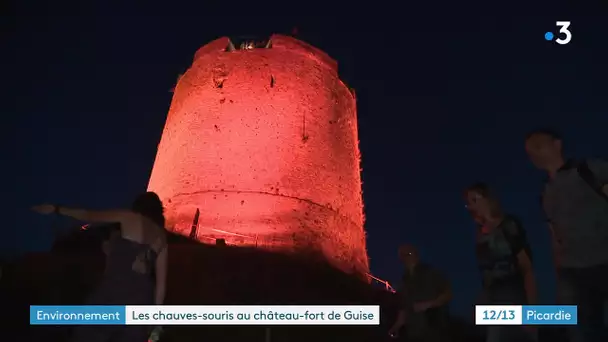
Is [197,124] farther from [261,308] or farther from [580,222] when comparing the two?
[580,222]

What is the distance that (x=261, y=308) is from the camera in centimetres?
443

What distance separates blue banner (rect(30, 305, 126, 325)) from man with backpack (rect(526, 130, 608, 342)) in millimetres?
2167

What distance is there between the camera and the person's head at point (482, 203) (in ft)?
10.9

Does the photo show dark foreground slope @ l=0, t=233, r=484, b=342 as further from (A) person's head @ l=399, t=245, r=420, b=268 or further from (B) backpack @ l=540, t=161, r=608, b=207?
(B) backpack @ l=540, t=161, r=608, b=207

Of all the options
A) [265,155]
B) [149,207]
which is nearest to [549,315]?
[149,207]

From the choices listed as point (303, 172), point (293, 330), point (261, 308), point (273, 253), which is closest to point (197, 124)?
point (303, 172)

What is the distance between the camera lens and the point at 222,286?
8.55 m

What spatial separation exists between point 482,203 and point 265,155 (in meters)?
8.50

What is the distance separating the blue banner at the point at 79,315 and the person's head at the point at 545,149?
7.43 ft

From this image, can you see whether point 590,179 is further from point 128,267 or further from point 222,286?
point 222,286

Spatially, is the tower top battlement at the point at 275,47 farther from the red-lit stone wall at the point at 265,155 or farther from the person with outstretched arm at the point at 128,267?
the person with outstretched arm at the point at 128,267

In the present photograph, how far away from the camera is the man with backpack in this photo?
285 centimetres

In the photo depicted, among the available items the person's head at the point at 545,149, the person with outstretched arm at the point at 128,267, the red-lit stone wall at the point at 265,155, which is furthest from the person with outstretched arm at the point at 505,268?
the red-lit stone wall at the point at 265,155

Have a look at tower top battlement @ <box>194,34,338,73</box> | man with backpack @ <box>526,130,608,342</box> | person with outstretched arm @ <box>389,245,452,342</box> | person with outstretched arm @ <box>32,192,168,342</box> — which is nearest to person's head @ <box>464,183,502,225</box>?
man with backpack @ <box>526,130,608,342</box>
